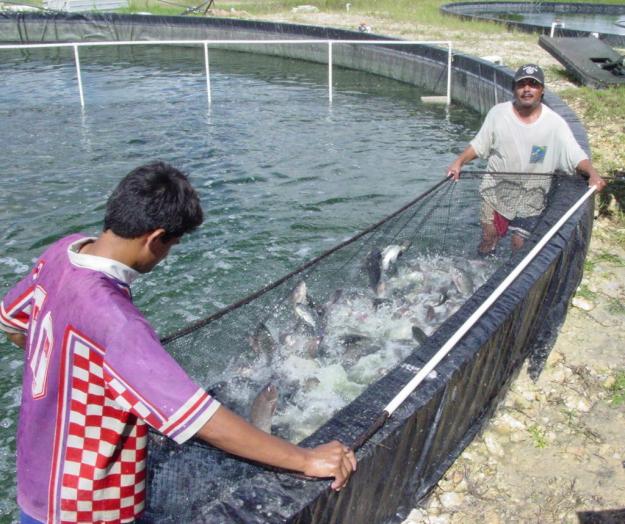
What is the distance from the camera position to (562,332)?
533 cm

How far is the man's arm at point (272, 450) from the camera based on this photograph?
6.53 feet


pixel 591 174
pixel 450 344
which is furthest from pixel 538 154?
pixel 450 344

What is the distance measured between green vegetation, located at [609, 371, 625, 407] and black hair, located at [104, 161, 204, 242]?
3569mm

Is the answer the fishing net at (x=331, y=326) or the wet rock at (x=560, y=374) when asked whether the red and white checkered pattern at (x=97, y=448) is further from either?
the wet rock at (x=560, y=374)

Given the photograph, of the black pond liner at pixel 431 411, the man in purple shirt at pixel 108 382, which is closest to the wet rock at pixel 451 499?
the black pond liner at pixel 431 411

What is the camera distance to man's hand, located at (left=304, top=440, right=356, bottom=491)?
92.5 inches

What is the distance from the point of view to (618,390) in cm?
452

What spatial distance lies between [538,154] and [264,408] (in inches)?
147

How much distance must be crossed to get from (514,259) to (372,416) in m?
2.13

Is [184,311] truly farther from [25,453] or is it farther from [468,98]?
[468,98]

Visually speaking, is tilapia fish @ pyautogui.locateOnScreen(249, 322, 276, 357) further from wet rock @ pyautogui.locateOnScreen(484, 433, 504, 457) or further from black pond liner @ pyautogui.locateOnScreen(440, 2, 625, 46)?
black pond liner @ pyautogui.locateOnScreen(440, 2, 625, 46)

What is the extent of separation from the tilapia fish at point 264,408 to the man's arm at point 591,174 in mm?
3484

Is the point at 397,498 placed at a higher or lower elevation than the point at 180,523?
lower

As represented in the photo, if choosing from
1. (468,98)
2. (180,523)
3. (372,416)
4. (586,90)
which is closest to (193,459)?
(180,523)
